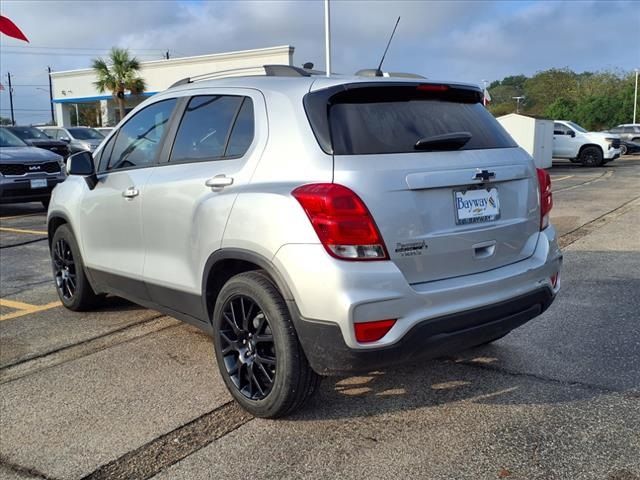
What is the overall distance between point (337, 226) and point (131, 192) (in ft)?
6.49

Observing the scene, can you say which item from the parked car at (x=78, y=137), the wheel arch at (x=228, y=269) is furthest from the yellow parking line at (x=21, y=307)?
the parked car at (x=78, y=137)

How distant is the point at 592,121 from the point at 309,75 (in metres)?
48.7

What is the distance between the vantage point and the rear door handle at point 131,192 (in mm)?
4231

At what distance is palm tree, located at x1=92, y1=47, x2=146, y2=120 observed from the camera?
37.4m

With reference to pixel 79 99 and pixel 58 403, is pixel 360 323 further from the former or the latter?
pixel 79 99

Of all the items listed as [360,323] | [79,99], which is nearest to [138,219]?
[360,323]

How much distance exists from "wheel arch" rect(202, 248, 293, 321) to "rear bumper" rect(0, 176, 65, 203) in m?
9.12

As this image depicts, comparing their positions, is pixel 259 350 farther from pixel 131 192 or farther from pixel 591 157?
pixel 591 157

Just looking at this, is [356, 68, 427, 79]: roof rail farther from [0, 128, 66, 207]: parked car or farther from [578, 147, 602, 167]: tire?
[578, 147, 602, 167]: tire

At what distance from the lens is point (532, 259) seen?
11.6ft

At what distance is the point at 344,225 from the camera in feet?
9.34

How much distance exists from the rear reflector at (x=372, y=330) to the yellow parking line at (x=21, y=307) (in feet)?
12.3

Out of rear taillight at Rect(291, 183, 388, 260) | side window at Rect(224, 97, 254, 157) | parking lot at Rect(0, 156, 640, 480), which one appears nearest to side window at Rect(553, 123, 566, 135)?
parking lot at Rect(0, 156, 640, 480)

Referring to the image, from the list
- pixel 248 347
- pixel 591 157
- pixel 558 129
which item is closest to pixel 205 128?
pixel 248 347
